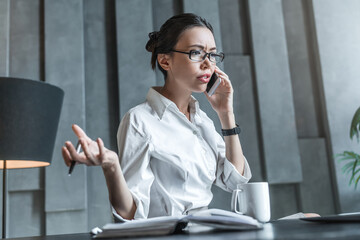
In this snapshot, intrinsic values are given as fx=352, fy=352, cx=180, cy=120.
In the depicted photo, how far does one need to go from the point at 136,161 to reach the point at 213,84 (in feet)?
1.71

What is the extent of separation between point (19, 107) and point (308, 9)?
7.20ft

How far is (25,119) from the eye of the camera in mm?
1594

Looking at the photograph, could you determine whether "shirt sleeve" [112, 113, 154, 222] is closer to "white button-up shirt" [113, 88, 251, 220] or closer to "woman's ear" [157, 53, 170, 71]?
"white button-up shirt" [113, 88, 251, 220]

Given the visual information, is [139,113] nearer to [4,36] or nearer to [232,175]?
[232,175]

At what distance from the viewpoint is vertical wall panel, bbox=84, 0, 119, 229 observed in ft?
7.23

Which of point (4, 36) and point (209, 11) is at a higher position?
point (209, 11)

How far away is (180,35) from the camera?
149cm

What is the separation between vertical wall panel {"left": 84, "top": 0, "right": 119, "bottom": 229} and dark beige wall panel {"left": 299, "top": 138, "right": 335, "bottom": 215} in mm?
1330

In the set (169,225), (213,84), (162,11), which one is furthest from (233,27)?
(169,225)

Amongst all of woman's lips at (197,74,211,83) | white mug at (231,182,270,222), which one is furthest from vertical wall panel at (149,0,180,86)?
white mug at (231,182,270,222)

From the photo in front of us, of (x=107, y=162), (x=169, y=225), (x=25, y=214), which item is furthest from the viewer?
(x=25, y=214)

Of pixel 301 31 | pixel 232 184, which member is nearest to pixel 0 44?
pixel 232 184

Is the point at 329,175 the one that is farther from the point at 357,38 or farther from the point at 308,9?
the point at 308,9

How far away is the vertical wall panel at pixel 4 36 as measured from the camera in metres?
2.23
